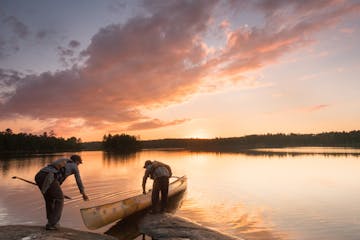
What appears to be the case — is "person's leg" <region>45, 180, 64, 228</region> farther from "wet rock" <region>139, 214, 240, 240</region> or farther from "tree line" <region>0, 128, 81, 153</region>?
"tree line" <region>0, 128, 81, 153</region>

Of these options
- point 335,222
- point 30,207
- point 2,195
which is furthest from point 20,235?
point 2,195

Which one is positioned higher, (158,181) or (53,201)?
(158,181)

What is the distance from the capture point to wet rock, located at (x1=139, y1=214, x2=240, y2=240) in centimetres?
1092

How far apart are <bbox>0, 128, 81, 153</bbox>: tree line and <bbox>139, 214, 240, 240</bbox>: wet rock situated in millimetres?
149103

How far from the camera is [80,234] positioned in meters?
11.2

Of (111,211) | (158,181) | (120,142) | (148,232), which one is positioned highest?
(120,142)

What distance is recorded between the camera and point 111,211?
14.2 meters

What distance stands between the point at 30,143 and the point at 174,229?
165m

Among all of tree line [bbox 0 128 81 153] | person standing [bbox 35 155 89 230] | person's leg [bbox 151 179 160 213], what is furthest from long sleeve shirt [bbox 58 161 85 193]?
tree line [bbox 0 128 81 153]

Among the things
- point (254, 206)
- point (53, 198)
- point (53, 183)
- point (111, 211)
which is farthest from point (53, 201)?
point (254, 206)

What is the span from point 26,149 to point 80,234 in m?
163

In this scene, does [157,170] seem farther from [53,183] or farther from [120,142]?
[120,142]

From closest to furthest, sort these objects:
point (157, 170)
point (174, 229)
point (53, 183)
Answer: point (53, 183) < point (174, 229) < point (157, 170)

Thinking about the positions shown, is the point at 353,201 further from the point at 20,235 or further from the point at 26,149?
the point at 26,149
